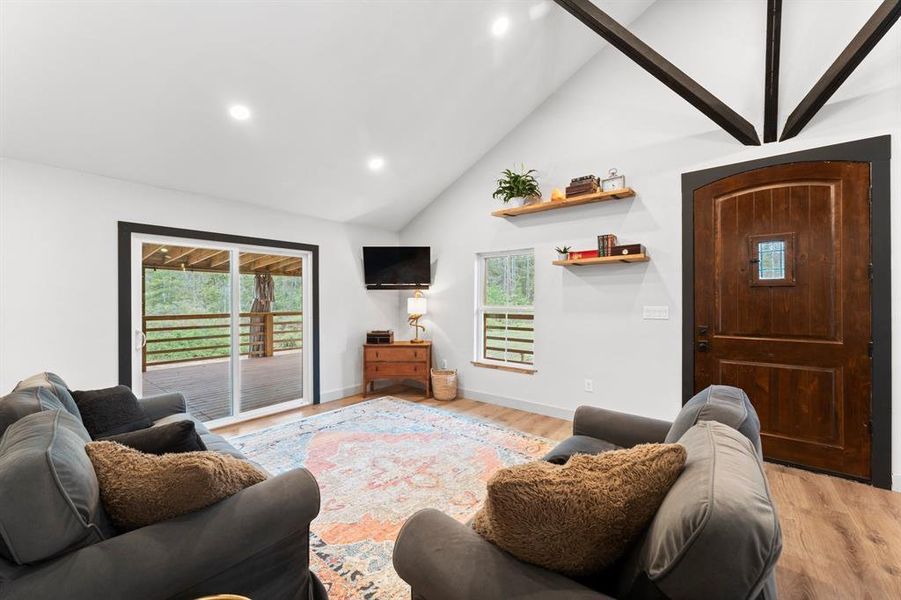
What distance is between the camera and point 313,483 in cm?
138

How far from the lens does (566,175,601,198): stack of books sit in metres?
3.73

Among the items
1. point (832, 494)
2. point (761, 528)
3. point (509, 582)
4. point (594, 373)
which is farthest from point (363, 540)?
point (832, 494)

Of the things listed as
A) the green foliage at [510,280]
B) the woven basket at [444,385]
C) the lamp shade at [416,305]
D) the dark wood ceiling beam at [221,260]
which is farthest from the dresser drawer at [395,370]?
the dark wood ceiling beam at [221,260]

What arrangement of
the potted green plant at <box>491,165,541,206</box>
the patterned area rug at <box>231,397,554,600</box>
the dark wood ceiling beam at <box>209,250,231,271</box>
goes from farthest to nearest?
the potted green plant at <box>491,165,541,206</box>, the dark wood ceiling beam at <box>209,250,231,271</box>, the patterned area rug at <box>231,397,554,600</box>

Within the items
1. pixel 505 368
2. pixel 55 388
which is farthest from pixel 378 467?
pixel 505 368

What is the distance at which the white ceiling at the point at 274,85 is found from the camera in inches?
91.8

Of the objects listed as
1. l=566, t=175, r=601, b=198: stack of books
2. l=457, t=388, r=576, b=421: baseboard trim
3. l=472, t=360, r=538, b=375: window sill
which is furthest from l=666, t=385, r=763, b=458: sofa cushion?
l=472, t=360, r=538, b=375: window sill

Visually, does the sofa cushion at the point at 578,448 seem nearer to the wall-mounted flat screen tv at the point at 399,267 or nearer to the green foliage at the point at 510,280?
the green foliage at the point at 510,280

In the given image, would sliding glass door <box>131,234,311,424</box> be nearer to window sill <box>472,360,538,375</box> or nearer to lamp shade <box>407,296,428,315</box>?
lamp shade <box>407,296,428,315</box>

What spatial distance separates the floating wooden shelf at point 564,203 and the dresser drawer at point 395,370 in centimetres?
209

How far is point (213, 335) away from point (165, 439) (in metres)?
2.90

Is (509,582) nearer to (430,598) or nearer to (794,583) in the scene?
(430,598)

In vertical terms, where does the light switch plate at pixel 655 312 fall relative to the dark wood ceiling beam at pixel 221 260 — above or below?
below

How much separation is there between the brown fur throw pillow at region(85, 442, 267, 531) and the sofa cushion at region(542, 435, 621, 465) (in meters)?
1.38
